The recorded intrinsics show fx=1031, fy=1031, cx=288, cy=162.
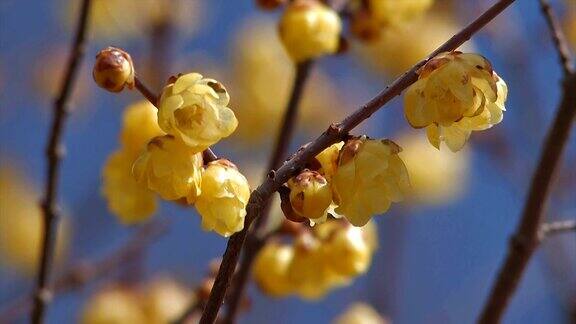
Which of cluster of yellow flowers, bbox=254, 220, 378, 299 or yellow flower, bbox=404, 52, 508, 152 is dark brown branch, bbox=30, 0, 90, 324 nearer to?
cluster of yellow flowers, bbox=254, 220, 378, 299

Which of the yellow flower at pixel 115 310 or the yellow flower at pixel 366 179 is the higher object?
the yellow flower at pixel 115 310

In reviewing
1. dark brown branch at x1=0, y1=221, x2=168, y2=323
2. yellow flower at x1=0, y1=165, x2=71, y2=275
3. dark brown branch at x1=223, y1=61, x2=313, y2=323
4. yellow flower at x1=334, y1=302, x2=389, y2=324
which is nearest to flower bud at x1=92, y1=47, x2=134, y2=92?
dark brown branch at x1=223, y1=61, x2=313, y2=323

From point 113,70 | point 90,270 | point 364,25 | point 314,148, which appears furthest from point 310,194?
point 90,270

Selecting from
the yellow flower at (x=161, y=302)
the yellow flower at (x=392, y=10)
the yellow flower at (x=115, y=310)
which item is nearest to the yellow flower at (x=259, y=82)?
the yellow flower at (x=161, y=302)

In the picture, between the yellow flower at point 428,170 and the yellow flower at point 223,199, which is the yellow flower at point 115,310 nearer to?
the yellow flower at point 428,170

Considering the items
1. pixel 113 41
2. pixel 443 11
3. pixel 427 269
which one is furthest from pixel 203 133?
pixel 427 269
